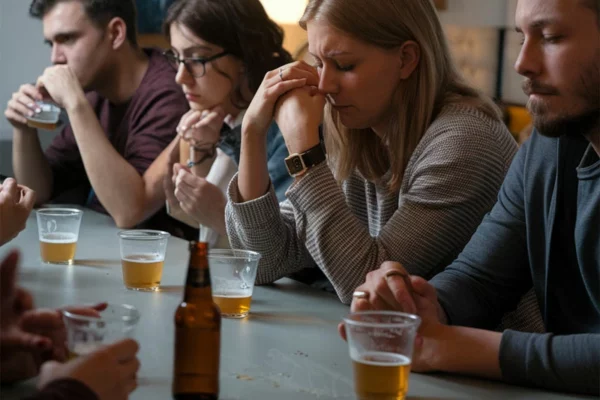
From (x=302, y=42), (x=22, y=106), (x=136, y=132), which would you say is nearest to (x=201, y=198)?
(x=136, y=132)

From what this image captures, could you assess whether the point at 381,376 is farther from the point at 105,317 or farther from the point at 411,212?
the point at 411,212

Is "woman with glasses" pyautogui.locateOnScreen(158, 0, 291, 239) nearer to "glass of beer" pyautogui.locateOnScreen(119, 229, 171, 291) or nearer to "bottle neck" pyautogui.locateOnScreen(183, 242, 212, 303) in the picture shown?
"glass of beer" pyautogui.locateOnScreen(119, 229, 171, 291)

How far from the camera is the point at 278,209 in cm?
162

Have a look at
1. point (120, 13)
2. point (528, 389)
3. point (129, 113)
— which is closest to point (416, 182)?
point (528, 389)

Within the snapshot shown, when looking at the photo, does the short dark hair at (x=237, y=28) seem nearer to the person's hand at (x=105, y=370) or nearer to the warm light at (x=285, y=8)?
the person's hand at (x=105, y=370)

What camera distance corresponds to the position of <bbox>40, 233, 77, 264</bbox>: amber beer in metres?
1.68

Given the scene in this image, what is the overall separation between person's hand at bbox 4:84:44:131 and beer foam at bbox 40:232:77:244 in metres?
1.02

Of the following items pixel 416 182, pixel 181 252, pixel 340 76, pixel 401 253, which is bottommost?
pixel 181 252

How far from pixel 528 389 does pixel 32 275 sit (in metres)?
0.93

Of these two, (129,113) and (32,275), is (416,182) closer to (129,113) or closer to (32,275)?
(32,275)

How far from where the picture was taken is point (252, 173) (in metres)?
1.61

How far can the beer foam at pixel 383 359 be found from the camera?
3.08ft

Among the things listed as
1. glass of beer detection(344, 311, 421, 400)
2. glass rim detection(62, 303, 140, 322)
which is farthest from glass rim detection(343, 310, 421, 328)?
glass rim detection(62, 303, 140, 322)

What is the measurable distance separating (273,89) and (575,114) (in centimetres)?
61
